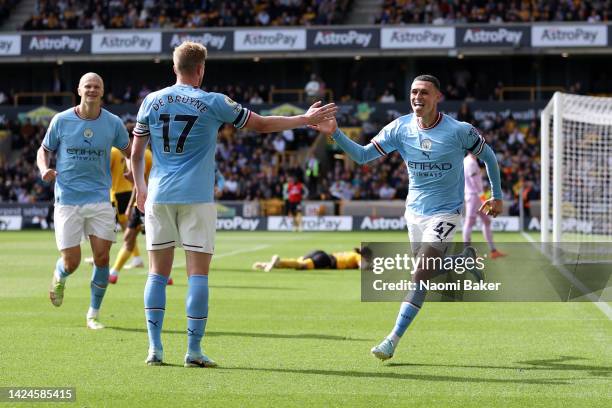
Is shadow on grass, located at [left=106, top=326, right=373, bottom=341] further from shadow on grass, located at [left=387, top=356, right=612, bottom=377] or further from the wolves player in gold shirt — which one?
the wolves player in gold shirt

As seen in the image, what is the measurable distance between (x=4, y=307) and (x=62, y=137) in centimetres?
318

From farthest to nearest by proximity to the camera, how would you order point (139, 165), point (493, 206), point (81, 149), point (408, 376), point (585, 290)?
1. point (585, 290)
2. point (81, 149)
3. point (493, 206)
4. point (139, 165)
5. point (408, 376)

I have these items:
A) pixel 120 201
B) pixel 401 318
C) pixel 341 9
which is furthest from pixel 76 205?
pixel 341 9

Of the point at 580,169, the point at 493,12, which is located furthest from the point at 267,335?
the point at 493,12

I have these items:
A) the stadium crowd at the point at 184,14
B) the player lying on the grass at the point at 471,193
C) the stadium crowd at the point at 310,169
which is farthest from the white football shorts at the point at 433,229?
the stadium crowd at the point at 184,14

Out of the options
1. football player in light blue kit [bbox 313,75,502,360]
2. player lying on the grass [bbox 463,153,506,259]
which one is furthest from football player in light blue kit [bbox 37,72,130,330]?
player lying on the grass [bbox 463,153,506,259]

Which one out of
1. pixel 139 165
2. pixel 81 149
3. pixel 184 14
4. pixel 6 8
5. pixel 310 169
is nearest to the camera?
pixel 139 165

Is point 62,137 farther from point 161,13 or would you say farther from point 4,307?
point 161,13

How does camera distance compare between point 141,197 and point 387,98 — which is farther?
point 387,98

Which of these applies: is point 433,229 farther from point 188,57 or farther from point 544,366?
point 188,57

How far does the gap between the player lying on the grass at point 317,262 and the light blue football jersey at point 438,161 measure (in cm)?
888

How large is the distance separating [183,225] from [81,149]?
251cm

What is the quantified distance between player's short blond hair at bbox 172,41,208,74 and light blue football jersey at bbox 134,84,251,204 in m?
0.14

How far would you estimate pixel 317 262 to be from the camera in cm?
1780
